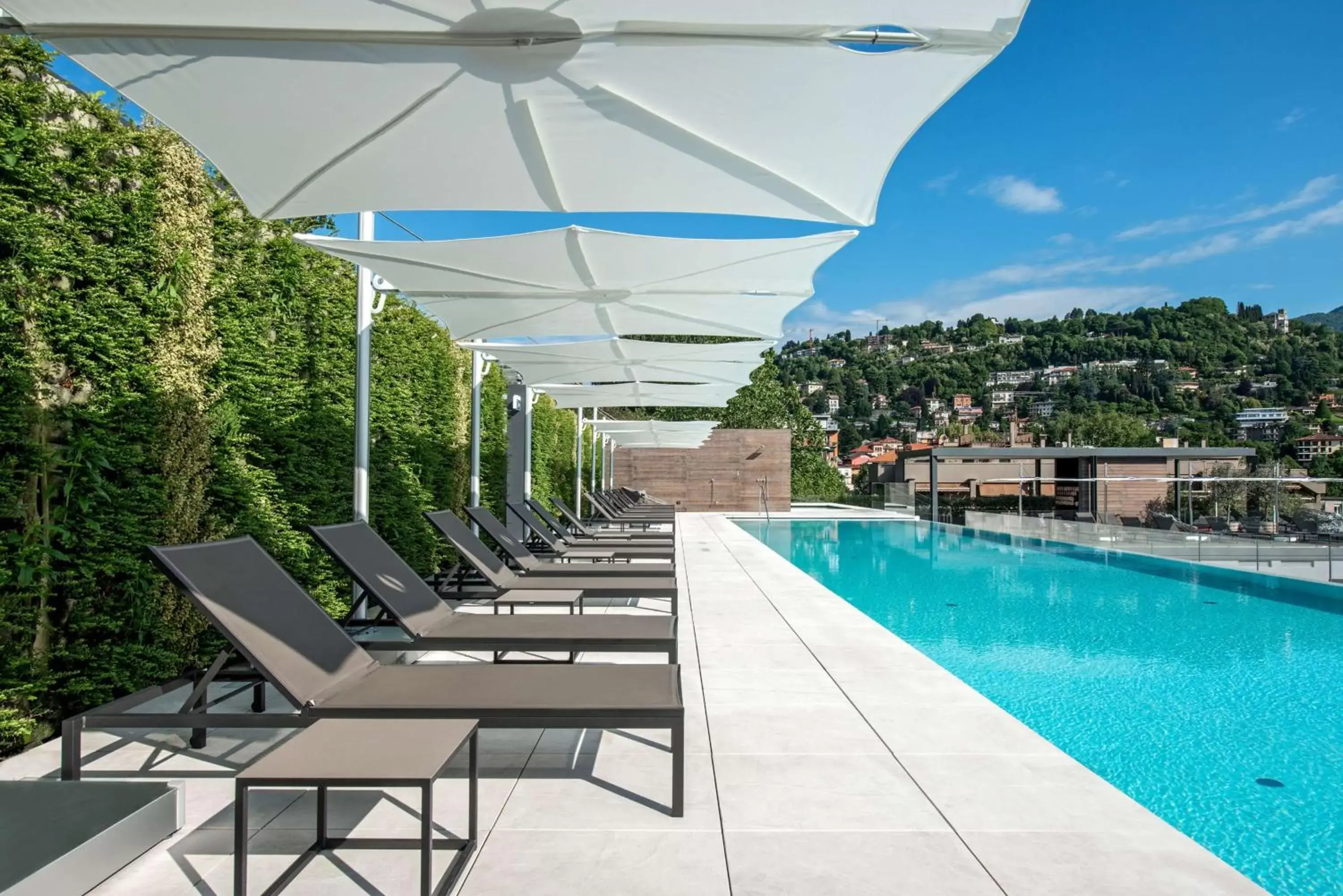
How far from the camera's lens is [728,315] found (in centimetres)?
680

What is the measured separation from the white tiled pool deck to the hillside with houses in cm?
4500

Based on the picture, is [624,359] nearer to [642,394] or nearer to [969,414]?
[642,394]

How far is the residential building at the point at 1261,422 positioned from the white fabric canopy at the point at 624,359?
59.2m

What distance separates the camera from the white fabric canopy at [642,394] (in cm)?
1240

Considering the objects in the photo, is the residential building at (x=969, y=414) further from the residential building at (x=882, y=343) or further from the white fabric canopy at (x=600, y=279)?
the white fabric canopy at (x=600, y=279)

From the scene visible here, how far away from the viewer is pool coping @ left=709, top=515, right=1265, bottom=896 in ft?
9.36

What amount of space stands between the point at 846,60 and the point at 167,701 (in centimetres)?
453

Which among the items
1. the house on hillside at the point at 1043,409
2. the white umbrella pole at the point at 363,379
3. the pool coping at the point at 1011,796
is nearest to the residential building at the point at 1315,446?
the house on hillside at the point at 1043,409

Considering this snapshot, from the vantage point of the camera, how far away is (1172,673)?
Result: 7.11 meters

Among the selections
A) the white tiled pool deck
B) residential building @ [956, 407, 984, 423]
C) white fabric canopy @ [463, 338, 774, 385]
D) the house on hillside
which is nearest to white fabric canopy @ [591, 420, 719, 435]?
white fabric canopy @ [463, 338, 774, 385]

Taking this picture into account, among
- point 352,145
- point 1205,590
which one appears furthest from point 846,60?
point 1205,590

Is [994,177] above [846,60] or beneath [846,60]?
above

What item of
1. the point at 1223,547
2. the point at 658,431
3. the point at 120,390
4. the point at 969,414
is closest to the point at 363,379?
the point at 120,390

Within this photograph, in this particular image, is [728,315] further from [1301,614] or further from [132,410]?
[1301,614]
